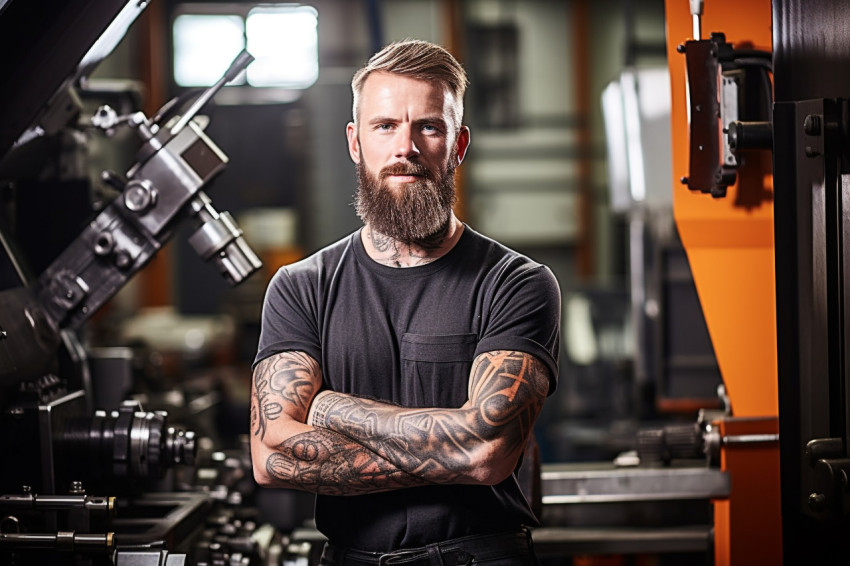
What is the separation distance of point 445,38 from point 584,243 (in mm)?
2195

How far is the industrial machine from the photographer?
66.9 inches

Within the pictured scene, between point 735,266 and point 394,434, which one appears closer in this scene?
point 394,434

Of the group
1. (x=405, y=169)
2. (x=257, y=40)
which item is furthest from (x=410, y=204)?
(x=257, y=40)

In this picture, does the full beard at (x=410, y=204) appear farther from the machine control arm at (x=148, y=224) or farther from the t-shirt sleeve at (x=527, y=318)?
the machine control arm at (x=148, y=224)

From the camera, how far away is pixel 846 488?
1.44 metres

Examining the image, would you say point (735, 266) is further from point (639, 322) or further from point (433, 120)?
point (639, 322)

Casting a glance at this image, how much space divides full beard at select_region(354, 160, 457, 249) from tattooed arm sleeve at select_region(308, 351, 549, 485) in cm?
24

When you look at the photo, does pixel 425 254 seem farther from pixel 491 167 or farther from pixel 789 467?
pixel 491 167

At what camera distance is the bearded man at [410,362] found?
1476mm

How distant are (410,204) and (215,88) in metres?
0.56

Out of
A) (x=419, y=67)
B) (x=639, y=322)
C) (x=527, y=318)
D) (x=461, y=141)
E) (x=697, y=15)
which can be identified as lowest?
(x=639, y=322)

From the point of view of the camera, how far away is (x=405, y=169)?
1.54 metres

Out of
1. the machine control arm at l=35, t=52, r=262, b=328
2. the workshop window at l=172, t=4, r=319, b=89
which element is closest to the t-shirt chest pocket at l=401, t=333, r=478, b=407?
the machine control arm at l=35, t=52, r=262, b=328

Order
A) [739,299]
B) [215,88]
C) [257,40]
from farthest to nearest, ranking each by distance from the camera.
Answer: [257,40] → [739,299] → [215,88]
